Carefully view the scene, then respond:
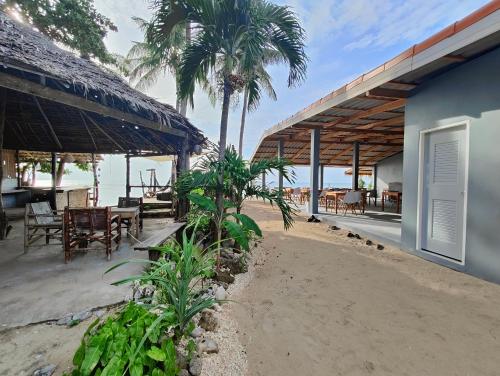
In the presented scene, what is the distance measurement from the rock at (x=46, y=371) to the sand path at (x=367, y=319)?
4.42 ft

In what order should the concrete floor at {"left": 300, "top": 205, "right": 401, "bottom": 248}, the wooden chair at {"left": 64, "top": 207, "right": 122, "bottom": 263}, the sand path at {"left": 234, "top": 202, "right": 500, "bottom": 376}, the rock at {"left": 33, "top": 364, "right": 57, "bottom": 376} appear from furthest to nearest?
the concrete floor at {"left": 300, "top": 205, "right": 401, "bottom": 248}
the wooden chair at {"left": 64, "top": 207, "right": 122, "bottom": 263}
the sand path at {"left": 234, "top": 202, "right": 500, "bottom": 376}
the rock at {"left": 33, "top": 364, "right": 57, "bottom": 376}

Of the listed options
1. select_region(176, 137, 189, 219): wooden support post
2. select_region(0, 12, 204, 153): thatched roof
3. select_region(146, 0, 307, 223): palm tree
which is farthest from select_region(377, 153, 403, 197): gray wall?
select_region(0, 12, 204, 153): thatched roof

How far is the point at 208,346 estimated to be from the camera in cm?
202

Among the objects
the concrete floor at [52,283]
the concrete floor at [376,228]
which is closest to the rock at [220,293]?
the concrete floor at [52,283]

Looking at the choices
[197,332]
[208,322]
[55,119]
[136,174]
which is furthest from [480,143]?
[136,174]

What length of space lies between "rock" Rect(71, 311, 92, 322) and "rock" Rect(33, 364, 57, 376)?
0.54 meters

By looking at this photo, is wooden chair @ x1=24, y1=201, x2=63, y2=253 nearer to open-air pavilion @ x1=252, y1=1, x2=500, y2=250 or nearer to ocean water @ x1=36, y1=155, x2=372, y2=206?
ocean water @ x1=36, y1=155, x2=372, y2=206

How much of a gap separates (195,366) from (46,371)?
977 mm

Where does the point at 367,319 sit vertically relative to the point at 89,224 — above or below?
below

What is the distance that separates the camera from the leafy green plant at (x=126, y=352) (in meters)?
1.46

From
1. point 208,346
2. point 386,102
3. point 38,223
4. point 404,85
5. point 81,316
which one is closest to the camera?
point 208,346

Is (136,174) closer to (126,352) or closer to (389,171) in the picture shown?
(389,171)

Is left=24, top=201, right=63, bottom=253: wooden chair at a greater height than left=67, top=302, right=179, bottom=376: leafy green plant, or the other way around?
left=24, top=201, right=63, bottom=253: wooden chair

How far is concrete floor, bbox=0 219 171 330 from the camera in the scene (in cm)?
237
